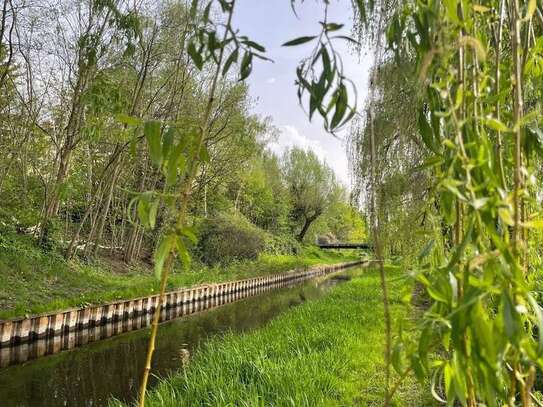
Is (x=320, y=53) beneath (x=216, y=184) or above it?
beneath

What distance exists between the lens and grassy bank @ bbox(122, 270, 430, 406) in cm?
396

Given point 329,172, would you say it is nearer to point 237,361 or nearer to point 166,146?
point 237,361

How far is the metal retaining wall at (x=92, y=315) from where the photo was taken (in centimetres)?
694

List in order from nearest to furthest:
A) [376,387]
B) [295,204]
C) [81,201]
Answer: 1. [376,387]
2. [81,201]
3. [295,204]

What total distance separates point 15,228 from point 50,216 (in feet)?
3.20

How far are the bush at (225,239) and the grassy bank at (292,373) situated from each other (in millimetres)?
11294

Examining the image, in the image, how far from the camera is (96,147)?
47.2ft

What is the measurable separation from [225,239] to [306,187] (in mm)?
16130

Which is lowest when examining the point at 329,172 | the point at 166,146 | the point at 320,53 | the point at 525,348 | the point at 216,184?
the point at 525,348

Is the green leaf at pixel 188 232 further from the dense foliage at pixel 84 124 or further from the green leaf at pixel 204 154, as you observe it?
the dense foliage at pixel 84 124

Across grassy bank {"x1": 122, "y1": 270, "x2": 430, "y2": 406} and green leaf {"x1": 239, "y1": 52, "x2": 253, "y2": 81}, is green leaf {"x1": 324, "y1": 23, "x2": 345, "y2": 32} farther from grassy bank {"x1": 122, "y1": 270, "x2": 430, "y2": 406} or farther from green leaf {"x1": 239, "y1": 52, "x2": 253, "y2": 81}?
grassy bank {"x1": 122, "y1": 270, "x2": 430, "y2": 406}

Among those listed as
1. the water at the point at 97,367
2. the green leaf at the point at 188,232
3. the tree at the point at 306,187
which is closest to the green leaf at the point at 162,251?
the green leaf at the point at 188,232

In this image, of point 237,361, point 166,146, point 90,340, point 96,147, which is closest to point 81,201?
point 96,147

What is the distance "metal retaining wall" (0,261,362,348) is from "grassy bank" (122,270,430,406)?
4.10 ft
